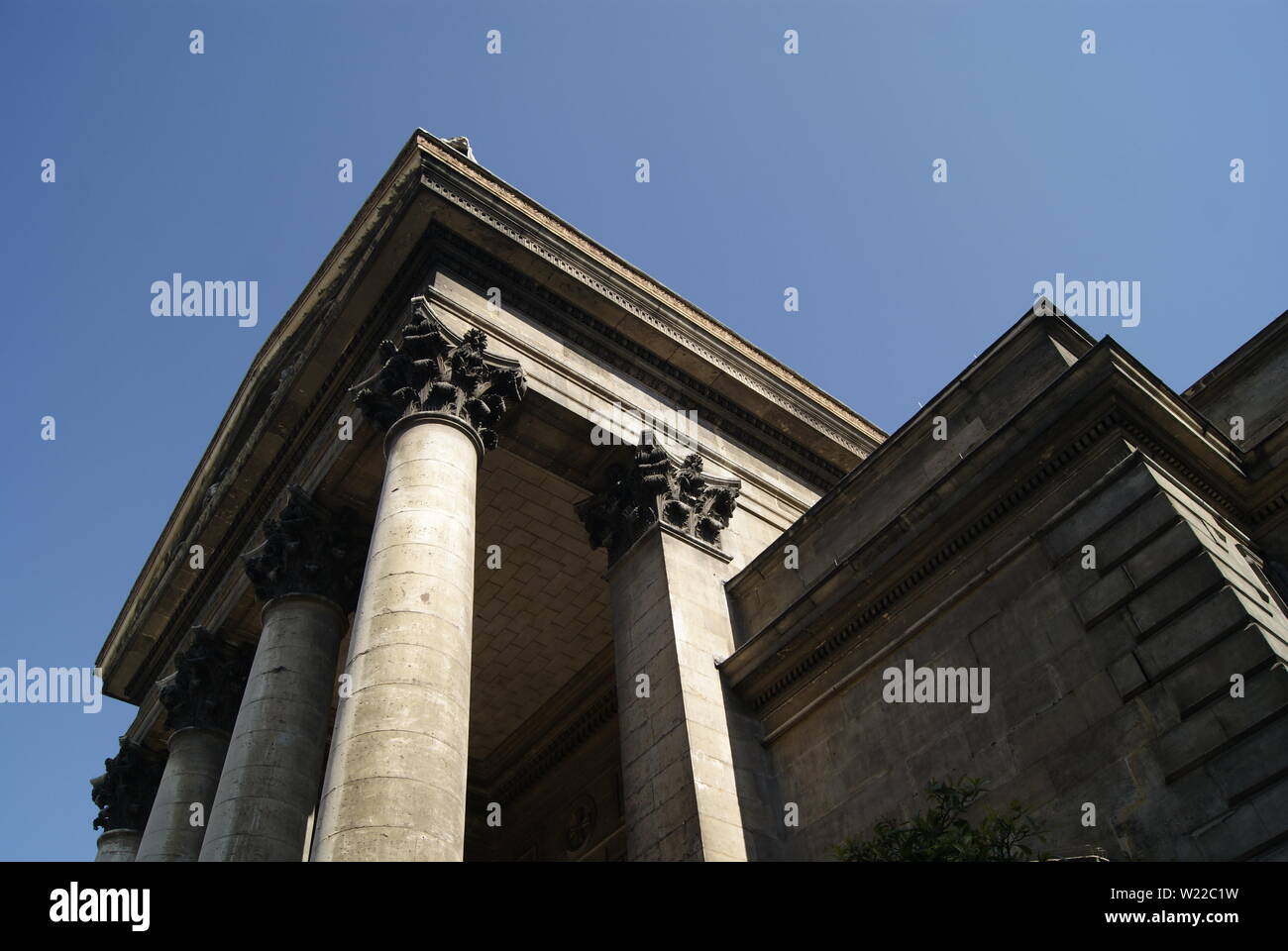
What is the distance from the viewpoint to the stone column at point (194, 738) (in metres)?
19.4

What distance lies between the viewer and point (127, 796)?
2320 cm

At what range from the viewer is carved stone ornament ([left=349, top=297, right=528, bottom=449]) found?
15195 millimetres

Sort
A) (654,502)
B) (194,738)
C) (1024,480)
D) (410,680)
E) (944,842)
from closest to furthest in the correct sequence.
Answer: (944,842), (410,680), (1024,480), (654,502), (194,738)

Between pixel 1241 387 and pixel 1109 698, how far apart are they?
6.14 metres

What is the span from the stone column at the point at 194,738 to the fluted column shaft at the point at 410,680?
8711 millimetres

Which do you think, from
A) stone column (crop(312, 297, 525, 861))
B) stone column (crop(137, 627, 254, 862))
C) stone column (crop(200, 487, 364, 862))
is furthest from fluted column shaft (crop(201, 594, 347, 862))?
stone column (crop(137, 627, 254, 862))

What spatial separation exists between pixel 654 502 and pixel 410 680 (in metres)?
6.44

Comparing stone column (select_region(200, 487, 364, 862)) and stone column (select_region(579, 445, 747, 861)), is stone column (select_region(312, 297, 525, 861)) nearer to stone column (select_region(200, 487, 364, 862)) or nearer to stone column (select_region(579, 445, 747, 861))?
stone column (select_region(579, 445, 747, 861))

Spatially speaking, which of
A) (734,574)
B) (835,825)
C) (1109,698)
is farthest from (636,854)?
(1109,698)

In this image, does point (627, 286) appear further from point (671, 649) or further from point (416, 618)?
point (416, 618)

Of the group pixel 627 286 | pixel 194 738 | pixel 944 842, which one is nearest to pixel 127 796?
pixel 194 738

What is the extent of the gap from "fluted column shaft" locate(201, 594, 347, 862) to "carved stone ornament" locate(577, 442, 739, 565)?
4.64 meters
